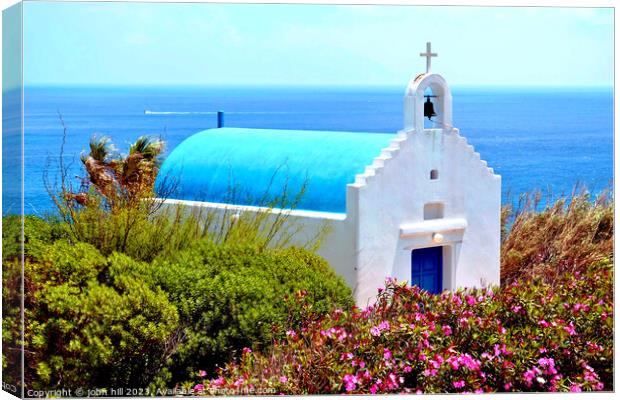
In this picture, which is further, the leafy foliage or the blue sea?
the leafy foliage

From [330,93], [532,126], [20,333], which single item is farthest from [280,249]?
[330,93]

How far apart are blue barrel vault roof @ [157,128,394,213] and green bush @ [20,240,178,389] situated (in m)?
3.15

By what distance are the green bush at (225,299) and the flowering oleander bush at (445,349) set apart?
0.19m

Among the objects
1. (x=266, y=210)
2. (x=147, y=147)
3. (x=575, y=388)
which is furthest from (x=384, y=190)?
(x=147, y=147)

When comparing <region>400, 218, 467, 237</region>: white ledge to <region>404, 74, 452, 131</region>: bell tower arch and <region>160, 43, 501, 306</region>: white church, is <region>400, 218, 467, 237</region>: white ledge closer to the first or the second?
<region>160, 43, 501, 306</region>: white church

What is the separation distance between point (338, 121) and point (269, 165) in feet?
68.6

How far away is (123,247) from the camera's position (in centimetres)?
1302

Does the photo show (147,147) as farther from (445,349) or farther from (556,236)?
(445,349)

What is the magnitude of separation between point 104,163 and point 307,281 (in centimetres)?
579

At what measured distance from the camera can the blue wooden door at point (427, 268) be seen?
14.7 metres

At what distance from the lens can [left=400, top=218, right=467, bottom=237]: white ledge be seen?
46.7 feet

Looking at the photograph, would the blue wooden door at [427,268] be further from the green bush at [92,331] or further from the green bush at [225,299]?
the green bush at [92,331]

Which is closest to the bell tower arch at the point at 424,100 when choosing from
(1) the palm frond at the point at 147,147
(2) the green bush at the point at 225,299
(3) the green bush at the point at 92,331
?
(2) the green bush at the point at 225,299

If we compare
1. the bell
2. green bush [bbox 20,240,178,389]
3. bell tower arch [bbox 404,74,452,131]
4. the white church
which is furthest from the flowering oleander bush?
the bell
